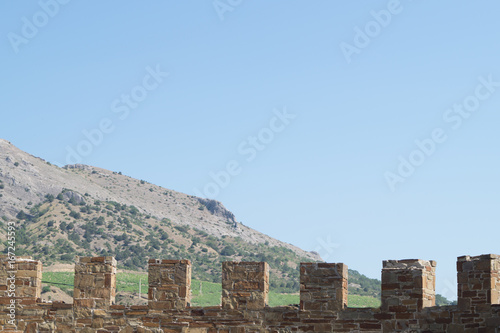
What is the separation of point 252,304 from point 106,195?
120 m

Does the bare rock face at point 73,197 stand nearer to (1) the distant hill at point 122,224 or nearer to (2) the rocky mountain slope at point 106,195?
(2) the rocky mountain slope at point 106,195

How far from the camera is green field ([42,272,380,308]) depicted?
70.3m

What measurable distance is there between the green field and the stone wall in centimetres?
5018

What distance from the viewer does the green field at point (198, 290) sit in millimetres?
70269

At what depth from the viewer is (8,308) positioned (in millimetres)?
17266

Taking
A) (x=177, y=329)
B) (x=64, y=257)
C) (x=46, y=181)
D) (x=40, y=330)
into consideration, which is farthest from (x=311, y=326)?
(x=46, y=181)

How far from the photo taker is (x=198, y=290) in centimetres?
7612

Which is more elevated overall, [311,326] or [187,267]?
[187,267]

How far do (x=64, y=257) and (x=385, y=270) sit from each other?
81.2 m

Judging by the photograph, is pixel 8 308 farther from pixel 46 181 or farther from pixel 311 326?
pixel 46 181

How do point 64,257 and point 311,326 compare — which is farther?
point 64,257

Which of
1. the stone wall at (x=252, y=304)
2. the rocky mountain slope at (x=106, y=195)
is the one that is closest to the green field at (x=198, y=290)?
the rocky mountain slope at (x=106, y=195)

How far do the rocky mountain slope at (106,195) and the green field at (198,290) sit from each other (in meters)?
36.3

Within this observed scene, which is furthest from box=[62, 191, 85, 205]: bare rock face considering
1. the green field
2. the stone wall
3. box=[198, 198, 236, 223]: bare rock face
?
the stone wall
